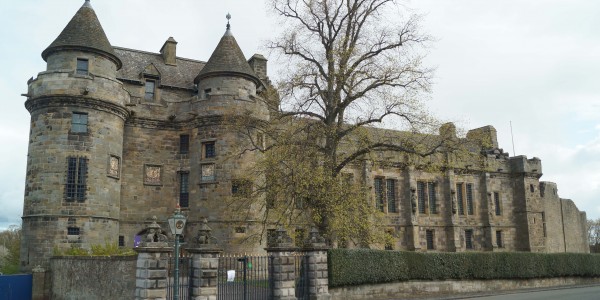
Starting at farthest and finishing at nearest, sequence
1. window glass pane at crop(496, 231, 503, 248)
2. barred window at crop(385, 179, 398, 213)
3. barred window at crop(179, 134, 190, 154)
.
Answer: window glass pane at crop(496, 231, 503, 248) < barred window at crop(385, 179, 398, 213) < barred window at crop(179, 134, 190, 154)

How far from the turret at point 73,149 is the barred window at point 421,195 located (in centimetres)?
2412

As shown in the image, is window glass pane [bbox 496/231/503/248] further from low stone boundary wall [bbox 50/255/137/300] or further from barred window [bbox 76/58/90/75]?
barred window [bbox 76/58/90/75]

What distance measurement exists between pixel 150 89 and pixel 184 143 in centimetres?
468

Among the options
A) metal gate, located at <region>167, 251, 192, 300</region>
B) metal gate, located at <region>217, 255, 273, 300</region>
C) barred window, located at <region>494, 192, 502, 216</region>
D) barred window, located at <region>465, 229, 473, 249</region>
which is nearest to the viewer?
metal gate, located at <region>167, 251, 192, 300</region>

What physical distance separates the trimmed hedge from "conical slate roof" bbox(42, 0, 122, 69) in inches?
699

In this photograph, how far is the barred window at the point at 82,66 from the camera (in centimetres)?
2730

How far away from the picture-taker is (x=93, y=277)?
2028 centimetres

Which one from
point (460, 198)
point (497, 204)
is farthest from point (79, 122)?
point (497, 204)

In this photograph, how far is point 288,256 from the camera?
60.7 ft

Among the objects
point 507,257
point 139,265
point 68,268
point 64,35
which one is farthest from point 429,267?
point 64,35

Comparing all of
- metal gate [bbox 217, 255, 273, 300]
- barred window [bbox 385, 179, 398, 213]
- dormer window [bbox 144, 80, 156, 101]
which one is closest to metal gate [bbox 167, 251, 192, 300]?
metal gate [bbox 217, 255, 273, 300]

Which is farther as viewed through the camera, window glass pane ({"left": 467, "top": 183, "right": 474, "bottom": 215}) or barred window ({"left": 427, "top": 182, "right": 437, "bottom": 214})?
window glass pane ({"left": 467, "top": 183, "right": 474, "bottom": 215})

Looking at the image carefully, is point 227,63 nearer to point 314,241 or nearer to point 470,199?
point 314,241

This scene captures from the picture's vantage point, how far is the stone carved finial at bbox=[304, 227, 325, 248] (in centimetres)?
1947
